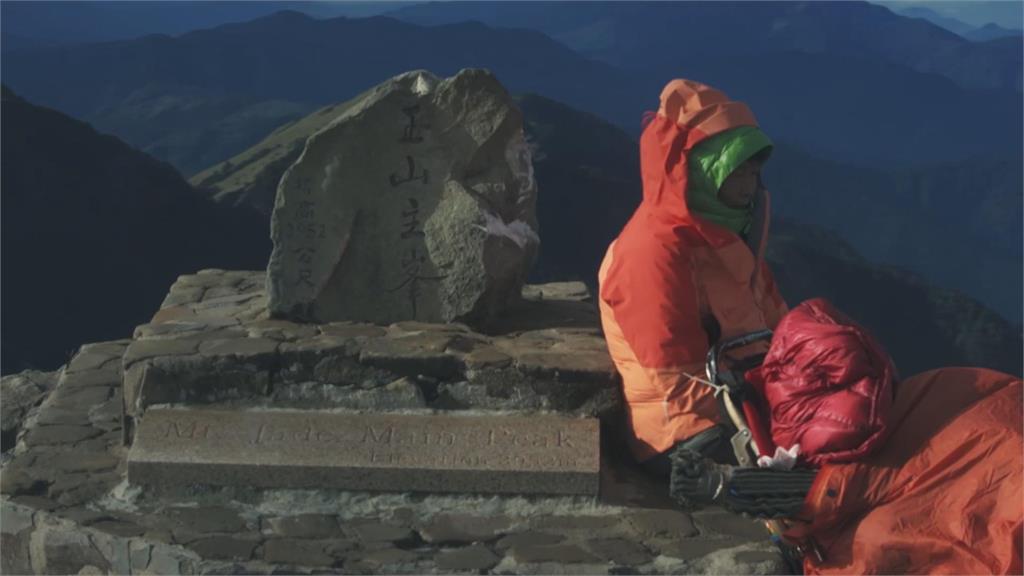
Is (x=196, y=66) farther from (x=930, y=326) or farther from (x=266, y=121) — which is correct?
(x=930, y=326)

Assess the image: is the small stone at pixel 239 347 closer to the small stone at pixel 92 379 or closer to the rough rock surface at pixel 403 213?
the rough rock surface at pixel 403 213

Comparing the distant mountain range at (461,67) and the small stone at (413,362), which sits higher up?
the small stone at (413,362)

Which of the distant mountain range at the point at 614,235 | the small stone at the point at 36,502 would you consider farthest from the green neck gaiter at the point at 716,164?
the distant mountain range at the point at 614,235

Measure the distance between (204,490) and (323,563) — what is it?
2.07 ft

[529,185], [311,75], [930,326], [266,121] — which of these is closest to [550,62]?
[311,75]

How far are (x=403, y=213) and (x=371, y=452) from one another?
127 centimetres

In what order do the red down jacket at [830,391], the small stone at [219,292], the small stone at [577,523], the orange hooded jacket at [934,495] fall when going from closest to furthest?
the orange hooded jacket at [934,495]
the red down jacket at [830,391]
the small stone at [577,523]
the small stone at [219,292]

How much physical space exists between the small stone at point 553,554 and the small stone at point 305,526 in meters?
0.62

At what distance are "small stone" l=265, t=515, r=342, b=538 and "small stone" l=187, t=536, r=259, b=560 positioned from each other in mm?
110

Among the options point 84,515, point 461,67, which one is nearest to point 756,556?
point 84,515

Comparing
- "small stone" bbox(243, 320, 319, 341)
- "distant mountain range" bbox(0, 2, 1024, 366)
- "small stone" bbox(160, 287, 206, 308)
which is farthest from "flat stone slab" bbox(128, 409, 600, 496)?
"distant mountain range" bbox(0, 2, 1024, 366)

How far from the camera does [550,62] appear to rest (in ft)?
116

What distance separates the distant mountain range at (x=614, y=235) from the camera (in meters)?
18.8

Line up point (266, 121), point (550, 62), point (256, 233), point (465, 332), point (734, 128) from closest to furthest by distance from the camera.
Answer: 1. point (734, 128)
2. point (465, 332)
3. point (256, 233)
4. point (266, 121)
5. point (550, 62)
